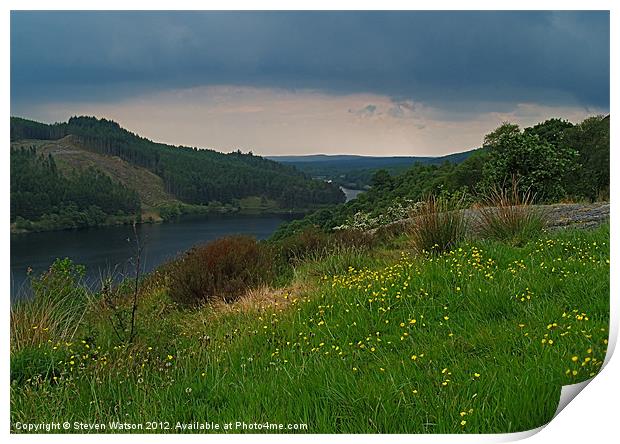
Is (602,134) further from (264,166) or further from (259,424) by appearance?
(259,424)

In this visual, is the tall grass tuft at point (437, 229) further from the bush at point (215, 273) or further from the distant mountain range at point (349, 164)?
the bush at point (215, 273)

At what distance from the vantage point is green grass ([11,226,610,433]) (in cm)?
422

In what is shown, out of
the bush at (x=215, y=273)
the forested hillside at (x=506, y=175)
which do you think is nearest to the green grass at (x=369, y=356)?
the bush at (x=215, y=273)

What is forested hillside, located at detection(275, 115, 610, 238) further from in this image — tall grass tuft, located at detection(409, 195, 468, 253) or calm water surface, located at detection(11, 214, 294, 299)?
calm water surface, located at detection(11, 214, 294, 299)

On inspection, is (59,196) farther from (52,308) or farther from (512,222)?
(512,222)

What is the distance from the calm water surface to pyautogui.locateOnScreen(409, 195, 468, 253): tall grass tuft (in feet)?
5.09

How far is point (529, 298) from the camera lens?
5.17 m

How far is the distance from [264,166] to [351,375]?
2207mm

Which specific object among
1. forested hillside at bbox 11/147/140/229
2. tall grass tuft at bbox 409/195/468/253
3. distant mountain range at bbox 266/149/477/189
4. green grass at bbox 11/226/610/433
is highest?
distant mountain range at bbox 266/149/477/189

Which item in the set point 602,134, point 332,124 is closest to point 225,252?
point 332,124

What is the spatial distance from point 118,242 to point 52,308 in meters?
0.83

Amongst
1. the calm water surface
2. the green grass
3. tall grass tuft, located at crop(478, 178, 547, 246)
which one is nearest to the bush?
the calm water surface

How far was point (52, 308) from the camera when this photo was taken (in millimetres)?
5781

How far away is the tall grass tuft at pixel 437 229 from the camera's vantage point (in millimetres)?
7031
